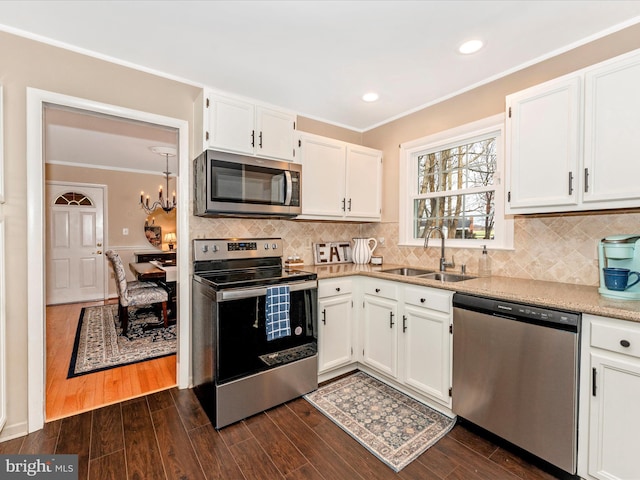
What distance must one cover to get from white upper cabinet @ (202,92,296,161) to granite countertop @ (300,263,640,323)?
1.41 m

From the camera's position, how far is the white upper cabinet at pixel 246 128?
229cm

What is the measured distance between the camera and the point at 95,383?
252 cm

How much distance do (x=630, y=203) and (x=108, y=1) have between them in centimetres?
294

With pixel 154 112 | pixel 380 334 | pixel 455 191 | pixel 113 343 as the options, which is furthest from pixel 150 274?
pixel 455 191

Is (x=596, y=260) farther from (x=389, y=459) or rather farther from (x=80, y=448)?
(x=80, y=448)

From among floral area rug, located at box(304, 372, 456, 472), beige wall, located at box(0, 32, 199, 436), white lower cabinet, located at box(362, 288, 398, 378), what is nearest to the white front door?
beige wall, located at box(0, 32, 199, 436)

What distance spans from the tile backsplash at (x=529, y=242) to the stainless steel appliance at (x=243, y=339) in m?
0.27

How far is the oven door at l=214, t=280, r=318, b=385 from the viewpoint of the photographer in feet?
6.53

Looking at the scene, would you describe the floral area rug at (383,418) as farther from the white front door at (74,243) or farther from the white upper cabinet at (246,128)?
the white front door at (74,243)

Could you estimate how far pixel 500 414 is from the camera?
1757mm

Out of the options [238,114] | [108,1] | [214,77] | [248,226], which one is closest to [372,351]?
[248,226]

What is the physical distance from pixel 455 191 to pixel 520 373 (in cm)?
163

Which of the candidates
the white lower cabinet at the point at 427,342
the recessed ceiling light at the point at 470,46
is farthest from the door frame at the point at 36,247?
the recessed ceiling light at the point at 470,46

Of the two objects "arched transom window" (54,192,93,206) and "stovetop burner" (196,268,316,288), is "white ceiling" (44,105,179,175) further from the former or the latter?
"stovetop burner" (196,268,316,288)
